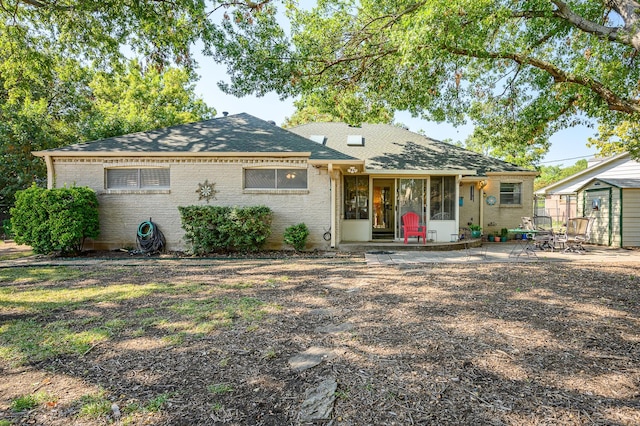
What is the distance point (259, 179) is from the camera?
385 inches

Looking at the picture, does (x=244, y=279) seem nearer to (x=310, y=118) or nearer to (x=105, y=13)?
(x=105, y=13)

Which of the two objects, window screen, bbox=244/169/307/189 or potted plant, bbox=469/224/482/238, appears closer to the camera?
window screen, bbox=244/169/307/189

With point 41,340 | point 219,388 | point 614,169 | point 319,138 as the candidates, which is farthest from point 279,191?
point 614,169

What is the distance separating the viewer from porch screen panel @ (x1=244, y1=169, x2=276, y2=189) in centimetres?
978

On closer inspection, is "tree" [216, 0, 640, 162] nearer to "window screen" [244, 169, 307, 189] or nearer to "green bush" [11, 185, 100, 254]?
"window screen" [244, 169, 307, 189]

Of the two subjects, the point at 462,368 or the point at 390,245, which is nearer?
the point at 462,368

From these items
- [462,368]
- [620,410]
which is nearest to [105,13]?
[462,368]

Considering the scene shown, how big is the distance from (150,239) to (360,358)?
27.8 ft

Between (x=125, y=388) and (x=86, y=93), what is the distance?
27.4 m

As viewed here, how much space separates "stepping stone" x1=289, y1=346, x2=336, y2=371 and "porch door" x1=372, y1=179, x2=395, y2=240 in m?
8.76

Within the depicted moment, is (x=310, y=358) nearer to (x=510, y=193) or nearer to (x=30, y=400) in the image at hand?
(x=30, y=400)

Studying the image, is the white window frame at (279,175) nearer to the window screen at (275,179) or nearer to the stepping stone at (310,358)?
the window screen at (275,179)

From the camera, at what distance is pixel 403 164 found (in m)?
11.3

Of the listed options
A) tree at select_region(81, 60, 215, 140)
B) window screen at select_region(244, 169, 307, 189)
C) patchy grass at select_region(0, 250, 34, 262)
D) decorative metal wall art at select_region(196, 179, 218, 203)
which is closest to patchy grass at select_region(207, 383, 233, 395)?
window screen at select_region(244, 169, 307, 189)
